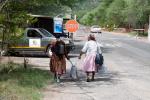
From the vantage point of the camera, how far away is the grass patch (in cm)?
1282

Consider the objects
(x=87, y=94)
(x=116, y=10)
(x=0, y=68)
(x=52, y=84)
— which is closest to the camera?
(x=87, y=94)

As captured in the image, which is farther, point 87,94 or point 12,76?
point 12,76

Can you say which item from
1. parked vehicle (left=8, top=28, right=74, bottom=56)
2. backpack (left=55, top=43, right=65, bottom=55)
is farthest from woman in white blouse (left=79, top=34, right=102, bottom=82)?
parked vehicle (left=8, top=28, right=74, bottom=56)

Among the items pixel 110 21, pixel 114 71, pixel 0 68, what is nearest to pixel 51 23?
pixel 114 71

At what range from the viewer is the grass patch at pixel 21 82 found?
12816 millimetres

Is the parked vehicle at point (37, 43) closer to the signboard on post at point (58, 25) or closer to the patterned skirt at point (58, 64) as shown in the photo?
the signboard on post at point (58, 25)

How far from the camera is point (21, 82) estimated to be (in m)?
15.6

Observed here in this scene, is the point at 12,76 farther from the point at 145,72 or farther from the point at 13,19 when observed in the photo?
the point at 145,72

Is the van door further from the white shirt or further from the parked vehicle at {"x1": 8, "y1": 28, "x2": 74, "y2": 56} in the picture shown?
the white shirt

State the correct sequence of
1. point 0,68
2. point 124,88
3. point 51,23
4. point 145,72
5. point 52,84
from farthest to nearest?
point 51,23, point 145,72, point 0,68, point 52,84, point 124,88

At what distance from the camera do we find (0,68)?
18.5 meters

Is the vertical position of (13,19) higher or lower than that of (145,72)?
higher

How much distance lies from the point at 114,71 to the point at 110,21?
97.2m

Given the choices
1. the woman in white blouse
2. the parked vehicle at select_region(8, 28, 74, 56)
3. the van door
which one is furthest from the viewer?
the parked vehicle at select_region(8, 28, 74, 56)
